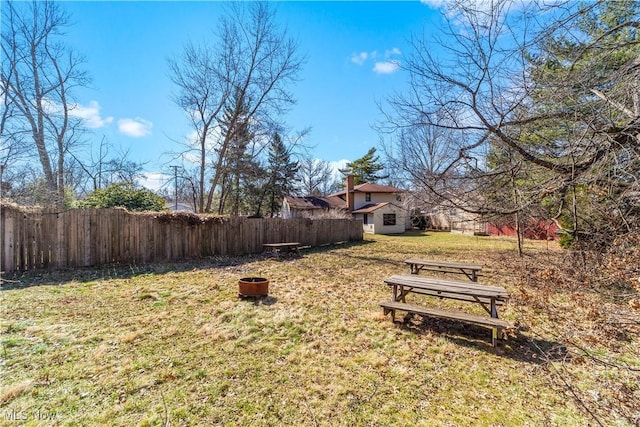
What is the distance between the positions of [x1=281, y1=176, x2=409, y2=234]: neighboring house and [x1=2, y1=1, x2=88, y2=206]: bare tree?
55.6 feet

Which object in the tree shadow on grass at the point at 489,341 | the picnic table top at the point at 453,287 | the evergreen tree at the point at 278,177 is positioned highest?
the evergreen tree at the point at 278,177

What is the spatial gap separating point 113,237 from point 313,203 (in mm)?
21501

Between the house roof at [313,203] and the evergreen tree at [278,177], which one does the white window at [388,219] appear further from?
the evergreen tree at [278,177]

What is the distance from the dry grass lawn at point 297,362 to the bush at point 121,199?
5113 millimetres

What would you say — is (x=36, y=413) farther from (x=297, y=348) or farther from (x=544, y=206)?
(x=544, y=206)

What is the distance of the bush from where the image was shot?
10008 millimetres

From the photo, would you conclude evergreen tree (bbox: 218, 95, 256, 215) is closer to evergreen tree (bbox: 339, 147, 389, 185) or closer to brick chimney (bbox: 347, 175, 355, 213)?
brick chimney (bbox: 347, 175, 355, 213)

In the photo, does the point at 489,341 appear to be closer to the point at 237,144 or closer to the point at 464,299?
the point at 464,299

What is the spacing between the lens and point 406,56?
5.08 m

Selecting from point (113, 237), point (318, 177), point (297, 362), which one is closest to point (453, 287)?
point (297, 362)

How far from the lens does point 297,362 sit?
3117 millimetres

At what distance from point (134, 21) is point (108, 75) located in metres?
5.08

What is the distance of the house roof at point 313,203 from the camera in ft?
88.9

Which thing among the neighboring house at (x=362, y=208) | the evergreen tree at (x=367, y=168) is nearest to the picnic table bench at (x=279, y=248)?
the neighboring house at (x=362, y=208)
